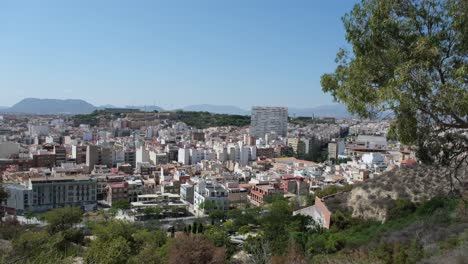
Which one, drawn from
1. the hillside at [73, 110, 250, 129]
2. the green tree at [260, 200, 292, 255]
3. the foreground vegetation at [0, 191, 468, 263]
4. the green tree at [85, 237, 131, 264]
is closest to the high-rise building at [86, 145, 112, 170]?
the foreground vegetation at [0, 191, 468, 263]

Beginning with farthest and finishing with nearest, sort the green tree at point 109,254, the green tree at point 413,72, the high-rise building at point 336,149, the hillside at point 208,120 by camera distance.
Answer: the hillside at point 208,120
the high-rise building at point 336,149
the green tree at point 109,254
the green tree at point 413,72

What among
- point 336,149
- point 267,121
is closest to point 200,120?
point 267,121

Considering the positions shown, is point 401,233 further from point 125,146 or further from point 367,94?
point 125,146

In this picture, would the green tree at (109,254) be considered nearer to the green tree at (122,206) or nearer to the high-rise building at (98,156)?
the green tree at (122,206)

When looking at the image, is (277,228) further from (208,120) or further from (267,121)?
(208,120)

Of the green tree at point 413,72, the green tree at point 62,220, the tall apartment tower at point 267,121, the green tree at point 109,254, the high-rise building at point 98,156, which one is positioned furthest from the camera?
the tall apartment tower at point 267,121

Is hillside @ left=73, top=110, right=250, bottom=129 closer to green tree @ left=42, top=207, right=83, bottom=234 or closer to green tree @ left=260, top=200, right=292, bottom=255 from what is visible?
green tree @ left=260, top=200, right=292, bottom=255

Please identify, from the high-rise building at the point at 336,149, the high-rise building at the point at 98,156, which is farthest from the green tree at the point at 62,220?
the high-rise building at the point at 336,149
